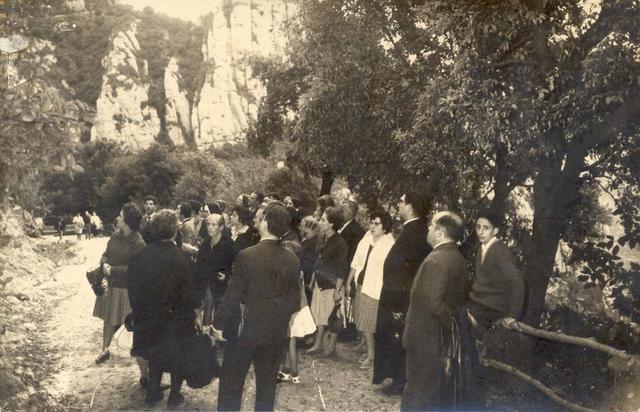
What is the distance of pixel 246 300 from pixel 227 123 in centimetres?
1353

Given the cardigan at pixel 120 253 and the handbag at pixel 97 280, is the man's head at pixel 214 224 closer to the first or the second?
the cardigan at pixel 120 253

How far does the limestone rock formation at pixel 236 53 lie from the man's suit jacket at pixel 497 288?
5.89m

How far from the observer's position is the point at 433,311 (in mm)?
3482

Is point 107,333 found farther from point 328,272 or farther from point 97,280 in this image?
point 328,272

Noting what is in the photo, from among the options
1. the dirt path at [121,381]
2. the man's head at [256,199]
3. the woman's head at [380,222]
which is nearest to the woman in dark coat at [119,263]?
the dirt path at [121,381]

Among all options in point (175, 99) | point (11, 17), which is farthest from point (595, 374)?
point (175, 99)

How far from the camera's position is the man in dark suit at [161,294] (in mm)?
4184

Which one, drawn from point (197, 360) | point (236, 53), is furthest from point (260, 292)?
point (236, 53)

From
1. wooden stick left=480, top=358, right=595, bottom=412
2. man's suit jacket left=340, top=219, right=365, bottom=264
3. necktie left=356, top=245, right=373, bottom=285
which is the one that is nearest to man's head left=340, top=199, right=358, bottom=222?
man's suit jacket left=340, top=219, right=365, bottom=264

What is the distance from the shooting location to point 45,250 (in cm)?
542

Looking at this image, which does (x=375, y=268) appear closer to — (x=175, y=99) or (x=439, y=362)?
(x=439, y=362)

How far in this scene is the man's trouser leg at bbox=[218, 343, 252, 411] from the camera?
378cm

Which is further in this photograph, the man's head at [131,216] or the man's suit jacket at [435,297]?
the man's head at [131,216]

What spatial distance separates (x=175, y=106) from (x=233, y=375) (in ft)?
43.6
